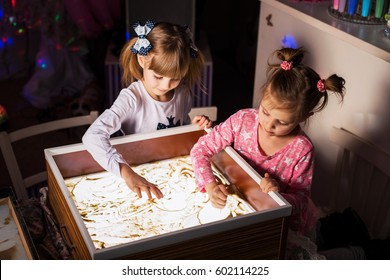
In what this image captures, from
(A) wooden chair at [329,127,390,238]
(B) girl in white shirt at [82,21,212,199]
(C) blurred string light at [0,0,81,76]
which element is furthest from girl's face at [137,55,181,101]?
(C) blurred string light at [0,0,81,76]

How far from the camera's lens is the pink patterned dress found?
4.36 ft

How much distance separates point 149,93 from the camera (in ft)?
4.92

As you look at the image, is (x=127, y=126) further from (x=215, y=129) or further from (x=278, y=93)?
(x=278, y=93)

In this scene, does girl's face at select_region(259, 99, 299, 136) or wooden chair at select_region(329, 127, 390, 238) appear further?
wooden chair at select_region(329, 127, 390, 238)

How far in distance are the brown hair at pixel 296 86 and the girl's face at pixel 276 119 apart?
0.04 ft

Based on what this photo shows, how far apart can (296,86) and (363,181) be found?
2.11 feet

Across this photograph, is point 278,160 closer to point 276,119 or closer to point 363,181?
point 276,119

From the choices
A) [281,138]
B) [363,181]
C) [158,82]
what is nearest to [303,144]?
[281,138]

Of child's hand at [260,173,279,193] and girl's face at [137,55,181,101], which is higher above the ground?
girl's face at [137,55,181,101]

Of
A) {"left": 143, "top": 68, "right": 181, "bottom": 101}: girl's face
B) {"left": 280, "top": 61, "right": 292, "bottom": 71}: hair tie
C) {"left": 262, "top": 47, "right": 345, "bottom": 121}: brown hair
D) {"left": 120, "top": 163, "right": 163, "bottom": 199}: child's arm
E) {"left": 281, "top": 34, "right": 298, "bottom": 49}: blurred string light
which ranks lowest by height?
{"left": 120, "top": 163, "right": 163, "bottom": 199}: child's arm

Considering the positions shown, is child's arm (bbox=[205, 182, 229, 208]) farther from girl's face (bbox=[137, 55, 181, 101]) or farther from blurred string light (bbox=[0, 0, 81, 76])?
blurred string light (bbox=[0, 0, 81, 76])

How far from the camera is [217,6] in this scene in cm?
329
